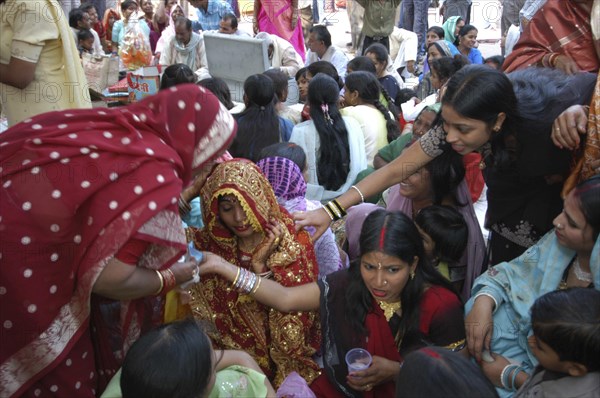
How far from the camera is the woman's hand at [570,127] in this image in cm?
202

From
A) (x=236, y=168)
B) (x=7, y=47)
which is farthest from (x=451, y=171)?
(x=7, y=47)

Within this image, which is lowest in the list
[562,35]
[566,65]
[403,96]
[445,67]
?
[403,96]

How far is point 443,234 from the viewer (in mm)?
2713

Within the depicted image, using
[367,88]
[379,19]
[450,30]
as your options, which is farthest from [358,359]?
[450,30]

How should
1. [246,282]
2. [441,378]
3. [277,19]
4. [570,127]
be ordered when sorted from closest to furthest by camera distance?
1. [441,378]
2. [570,127]
3. [246,282]
4. [277,19]

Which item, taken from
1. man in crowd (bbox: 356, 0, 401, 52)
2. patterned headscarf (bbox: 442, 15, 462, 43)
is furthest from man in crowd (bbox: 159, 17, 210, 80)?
patterned headscarf (bbox: 442, 15, 462, 43)

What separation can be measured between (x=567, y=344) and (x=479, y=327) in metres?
0.49

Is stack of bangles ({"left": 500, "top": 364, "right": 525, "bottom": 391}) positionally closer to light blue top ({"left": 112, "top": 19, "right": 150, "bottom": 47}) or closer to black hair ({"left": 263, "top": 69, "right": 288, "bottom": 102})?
black hair ({"left": 263, "top": 69, "right": 288, "bottom": 102})

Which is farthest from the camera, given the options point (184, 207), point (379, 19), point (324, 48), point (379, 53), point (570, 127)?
point (379, 19)

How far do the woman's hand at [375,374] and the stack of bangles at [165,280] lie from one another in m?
0.79

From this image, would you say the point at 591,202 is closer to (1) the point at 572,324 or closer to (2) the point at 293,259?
(1) the point at 572,324

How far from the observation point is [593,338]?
1.62 metres

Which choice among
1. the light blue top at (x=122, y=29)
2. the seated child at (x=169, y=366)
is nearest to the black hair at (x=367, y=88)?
the seated child at (x=169, y=366)

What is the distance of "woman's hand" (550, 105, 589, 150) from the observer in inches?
79.7
